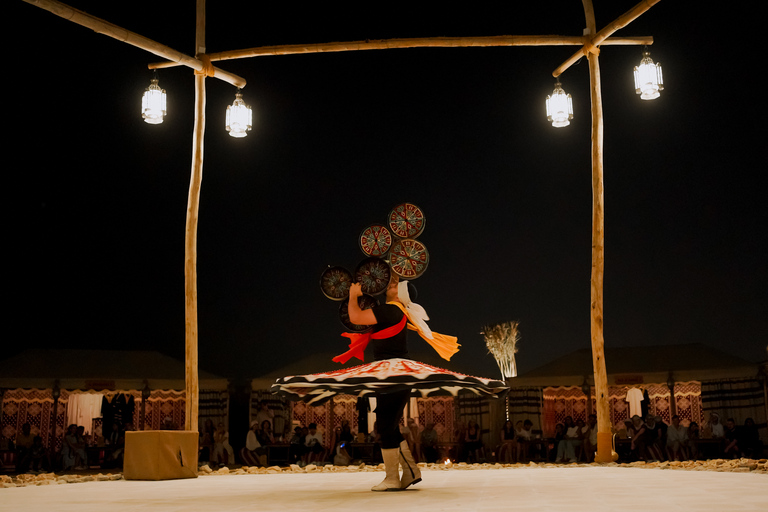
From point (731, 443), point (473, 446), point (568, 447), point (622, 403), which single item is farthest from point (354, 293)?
point (622, 403)

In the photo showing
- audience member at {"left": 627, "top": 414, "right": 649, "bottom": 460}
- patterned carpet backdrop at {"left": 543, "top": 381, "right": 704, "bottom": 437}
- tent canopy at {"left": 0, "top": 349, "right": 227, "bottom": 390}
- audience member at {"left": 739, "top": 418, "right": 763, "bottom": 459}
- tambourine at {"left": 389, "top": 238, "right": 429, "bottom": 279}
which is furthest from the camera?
patterned carpet backdrop at {"left": 543, "top": 381, "right": 704, "bottom": 437}

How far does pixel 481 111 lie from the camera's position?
18.5 m

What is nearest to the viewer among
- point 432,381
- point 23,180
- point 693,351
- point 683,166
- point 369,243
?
point 432,381

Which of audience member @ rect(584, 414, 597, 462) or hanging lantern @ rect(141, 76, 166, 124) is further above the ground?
hanging lantern @ rect(141, 76, 166, 124)

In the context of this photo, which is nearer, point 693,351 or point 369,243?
point 369,243

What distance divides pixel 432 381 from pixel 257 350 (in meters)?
19.0

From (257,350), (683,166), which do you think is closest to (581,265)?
(683,166)

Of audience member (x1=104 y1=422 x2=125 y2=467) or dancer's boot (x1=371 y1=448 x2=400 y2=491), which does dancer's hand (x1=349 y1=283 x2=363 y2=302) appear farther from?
audience member (x1=104 y1=422 x2=125 y2=467)

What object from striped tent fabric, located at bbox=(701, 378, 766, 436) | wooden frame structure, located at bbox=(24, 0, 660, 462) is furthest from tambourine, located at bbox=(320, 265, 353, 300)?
striped tent fabric, located at bbox=(701, 378, 766, 436)

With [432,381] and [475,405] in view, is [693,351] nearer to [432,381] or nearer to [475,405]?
[475,405]

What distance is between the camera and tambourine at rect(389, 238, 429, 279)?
7.23 meters

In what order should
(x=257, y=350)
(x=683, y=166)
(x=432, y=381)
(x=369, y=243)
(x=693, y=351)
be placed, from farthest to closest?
(x=257, y=350), (x=683, y=166), (x=693, y=351), (x=369, y=243), (x=432, y=381)

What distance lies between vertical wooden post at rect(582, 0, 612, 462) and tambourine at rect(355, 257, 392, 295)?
2954mm

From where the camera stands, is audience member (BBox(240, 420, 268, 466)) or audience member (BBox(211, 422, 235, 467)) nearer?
audience member (BBox(240, 420, 268, 466))
